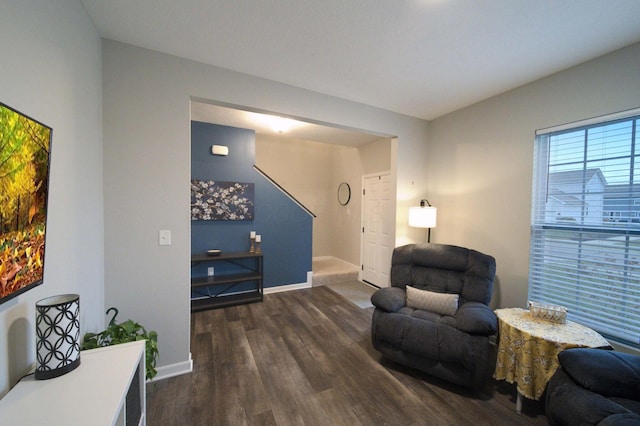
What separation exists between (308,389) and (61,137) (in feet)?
7.51

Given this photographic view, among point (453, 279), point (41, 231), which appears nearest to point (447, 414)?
point (453, 279)

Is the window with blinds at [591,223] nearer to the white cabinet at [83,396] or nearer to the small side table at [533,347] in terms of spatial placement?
the small side table at [533,347]

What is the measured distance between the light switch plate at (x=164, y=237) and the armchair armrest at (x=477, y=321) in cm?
250

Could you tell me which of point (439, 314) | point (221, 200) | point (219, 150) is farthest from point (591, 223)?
point (219, 150)

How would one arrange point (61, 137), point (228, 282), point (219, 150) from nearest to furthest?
point (61, 137)
point (228, 282)
point (219, 150)

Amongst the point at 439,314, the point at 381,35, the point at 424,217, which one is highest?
the point at 381,35

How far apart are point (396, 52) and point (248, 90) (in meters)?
1.38

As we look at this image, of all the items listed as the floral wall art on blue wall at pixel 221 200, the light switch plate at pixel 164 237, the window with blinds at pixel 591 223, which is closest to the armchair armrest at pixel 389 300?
the window with blinds at pixel 591 223

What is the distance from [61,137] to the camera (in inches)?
48.1

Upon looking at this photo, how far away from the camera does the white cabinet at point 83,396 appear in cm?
79

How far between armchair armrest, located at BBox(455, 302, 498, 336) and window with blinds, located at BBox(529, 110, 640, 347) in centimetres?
83

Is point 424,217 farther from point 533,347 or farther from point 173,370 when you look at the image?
point 173,370

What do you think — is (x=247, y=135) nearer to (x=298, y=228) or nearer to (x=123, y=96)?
(x=298, y=228)

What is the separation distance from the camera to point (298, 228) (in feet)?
13.8
